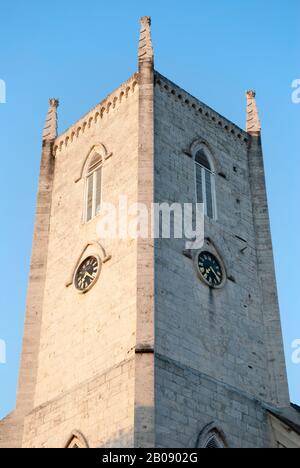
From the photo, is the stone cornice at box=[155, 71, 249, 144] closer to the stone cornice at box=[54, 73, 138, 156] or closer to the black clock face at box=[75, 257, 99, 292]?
the stone cornice at box=[54, 73, 138, 156]

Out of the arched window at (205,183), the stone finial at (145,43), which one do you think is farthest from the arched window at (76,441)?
the stone finial at (145,43)

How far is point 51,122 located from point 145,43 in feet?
19.3

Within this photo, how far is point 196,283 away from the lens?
93.0ft

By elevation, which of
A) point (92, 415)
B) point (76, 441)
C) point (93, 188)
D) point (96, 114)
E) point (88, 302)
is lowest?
point (76, 441)

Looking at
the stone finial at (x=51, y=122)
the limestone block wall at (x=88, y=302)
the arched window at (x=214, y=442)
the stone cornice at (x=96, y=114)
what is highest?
the stone finial at (x=51, y=122)

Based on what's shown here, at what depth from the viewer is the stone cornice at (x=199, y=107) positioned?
32625 mm

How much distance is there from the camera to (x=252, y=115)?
120ft

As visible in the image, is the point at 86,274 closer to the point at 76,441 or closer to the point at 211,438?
the point at 76,441

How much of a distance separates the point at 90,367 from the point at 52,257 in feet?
20.1

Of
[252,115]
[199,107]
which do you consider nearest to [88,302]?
[199,107]

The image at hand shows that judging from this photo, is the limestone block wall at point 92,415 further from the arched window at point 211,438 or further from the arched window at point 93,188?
the arched window at point 93,188

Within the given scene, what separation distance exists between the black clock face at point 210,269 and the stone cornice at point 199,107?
6699 millimetres

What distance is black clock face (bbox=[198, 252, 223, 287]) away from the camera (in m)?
29.0
